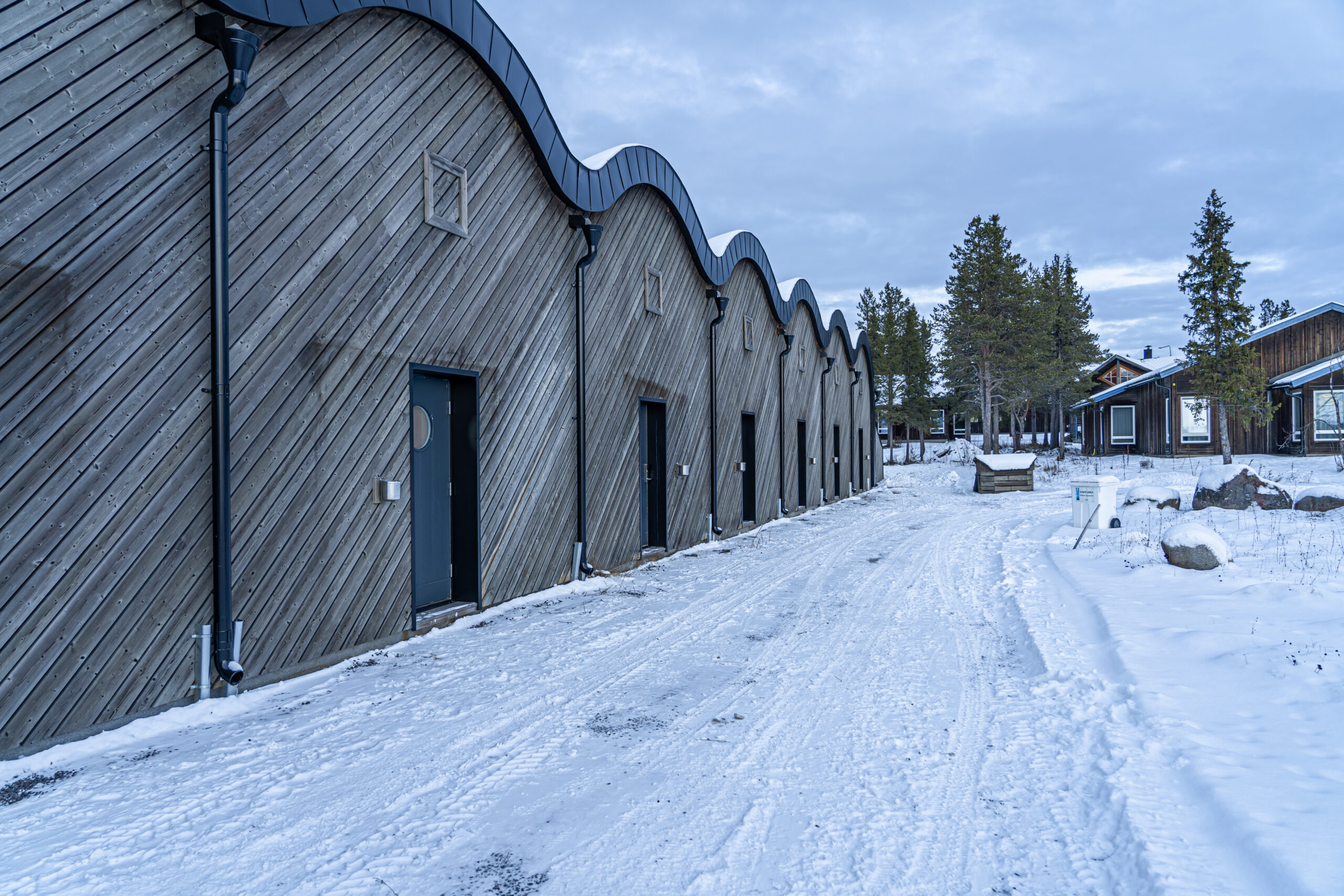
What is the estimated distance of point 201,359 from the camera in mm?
4375

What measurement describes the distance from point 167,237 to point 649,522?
7.60m

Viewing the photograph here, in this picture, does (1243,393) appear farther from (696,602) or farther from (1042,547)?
(696,602)

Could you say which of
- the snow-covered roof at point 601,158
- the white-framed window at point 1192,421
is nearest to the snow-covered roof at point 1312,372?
the white-framed window at point 1192,421

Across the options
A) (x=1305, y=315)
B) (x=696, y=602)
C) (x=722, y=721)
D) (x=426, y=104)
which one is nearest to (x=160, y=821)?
(x=722, y=721)

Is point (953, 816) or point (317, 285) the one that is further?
point (317, 285)

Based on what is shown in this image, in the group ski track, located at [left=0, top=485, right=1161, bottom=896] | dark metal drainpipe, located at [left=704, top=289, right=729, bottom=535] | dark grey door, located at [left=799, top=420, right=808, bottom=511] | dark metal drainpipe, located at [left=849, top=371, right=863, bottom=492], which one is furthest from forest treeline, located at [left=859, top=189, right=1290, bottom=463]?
ski track, located at [left=0, top=485, right=1161, bottom=896]

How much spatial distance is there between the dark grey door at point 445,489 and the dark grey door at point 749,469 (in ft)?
27.2

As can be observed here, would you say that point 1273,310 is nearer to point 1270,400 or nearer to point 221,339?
point 1270,400

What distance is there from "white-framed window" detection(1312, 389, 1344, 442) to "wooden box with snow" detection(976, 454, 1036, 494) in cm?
1092

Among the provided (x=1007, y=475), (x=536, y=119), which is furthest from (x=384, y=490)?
(x=1007, y=475)

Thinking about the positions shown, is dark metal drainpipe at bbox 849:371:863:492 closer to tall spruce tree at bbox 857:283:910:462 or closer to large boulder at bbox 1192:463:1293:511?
large boulder at bbox 1192:463:1293:511

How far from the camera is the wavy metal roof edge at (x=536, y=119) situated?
4.89 metres

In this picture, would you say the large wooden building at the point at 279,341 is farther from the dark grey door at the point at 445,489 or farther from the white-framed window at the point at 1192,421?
the white-framed window at the point at 1192,421

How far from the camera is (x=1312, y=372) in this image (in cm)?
2411
